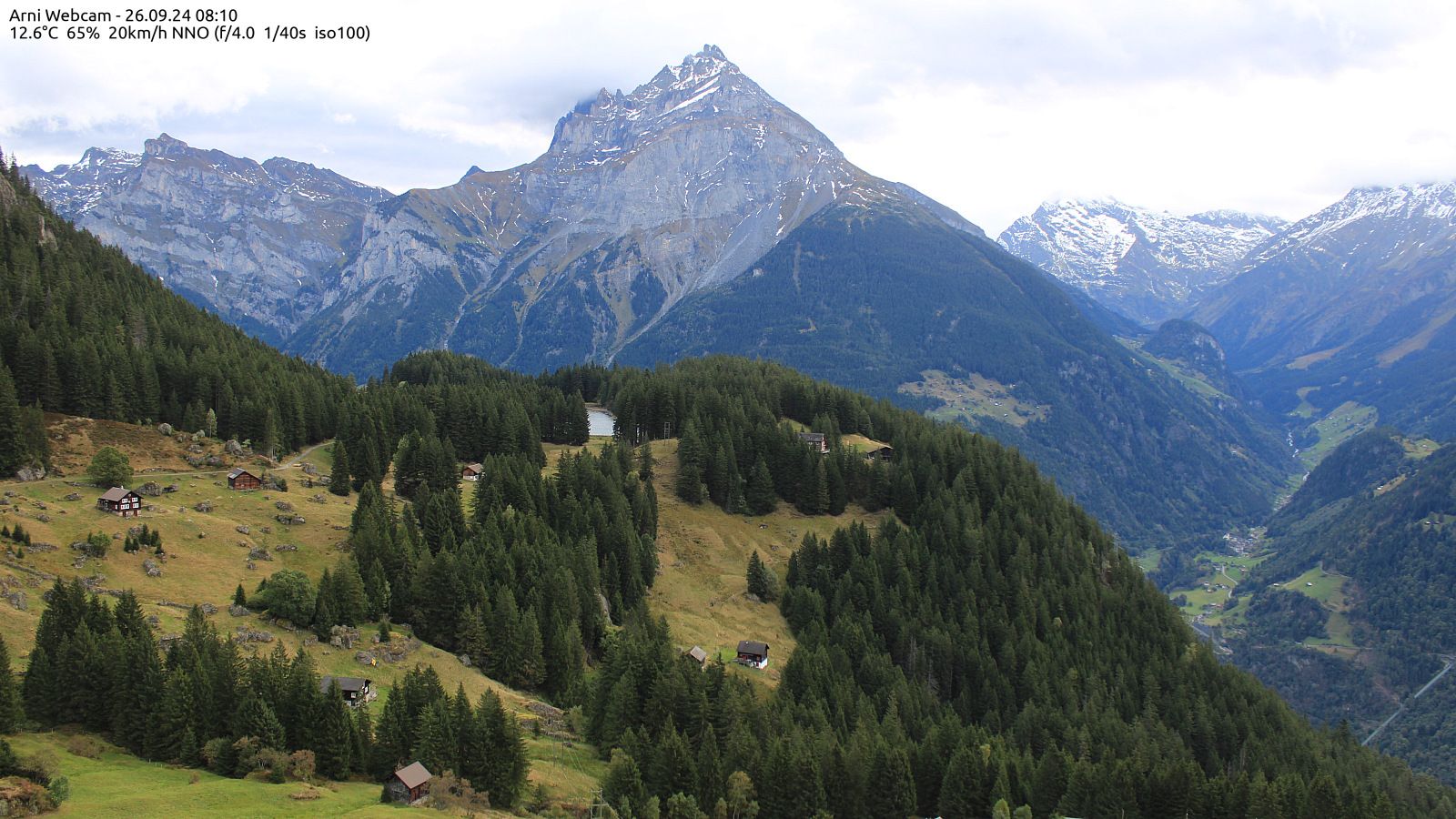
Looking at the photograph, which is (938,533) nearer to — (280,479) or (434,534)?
(434,534)

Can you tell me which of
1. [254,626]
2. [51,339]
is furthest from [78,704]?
[51,339]

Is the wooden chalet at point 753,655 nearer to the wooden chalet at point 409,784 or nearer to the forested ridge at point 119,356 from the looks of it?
the wooden chalet at point 409,784

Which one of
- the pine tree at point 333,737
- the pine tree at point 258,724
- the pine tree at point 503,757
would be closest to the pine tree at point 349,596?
the pine tree at point 258,724

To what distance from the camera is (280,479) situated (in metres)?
114

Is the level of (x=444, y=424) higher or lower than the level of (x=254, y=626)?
higher

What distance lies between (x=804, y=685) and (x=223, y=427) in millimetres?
81576

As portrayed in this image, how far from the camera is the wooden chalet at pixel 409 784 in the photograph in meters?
61.3

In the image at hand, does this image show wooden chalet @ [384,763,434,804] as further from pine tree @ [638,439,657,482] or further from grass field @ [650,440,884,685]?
pine tree @ [638,439,657,482]

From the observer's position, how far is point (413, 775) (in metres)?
62.2

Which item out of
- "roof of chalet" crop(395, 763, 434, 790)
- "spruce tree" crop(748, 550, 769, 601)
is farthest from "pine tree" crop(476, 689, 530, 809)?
"spruce tree" crop(748, 550, 769, 601)

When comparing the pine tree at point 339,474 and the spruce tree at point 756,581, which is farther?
the spruce tree at point 756,581

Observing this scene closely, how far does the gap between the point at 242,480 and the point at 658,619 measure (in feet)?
161

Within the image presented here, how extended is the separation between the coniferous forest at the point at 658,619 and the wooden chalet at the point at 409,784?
2664 millimetres

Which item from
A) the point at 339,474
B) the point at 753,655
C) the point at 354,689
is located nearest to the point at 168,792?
the point at 354,689
